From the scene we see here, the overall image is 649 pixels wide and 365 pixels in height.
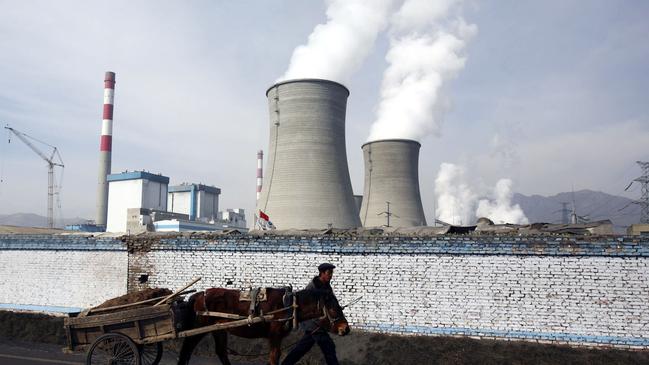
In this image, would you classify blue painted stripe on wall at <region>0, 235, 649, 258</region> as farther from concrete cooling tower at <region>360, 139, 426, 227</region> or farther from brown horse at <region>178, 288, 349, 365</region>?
concrete cooling tower at <region>360, 139, 426, 227</region>

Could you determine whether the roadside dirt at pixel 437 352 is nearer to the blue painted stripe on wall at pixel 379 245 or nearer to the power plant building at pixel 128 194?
the blue painted stripe on wall at pixel 379 245

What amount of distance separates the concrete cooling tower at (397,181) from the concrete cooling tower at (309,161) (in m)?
6.17

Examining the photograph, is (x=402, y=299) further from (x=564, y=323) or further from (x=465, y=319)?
(x=564, y=323)

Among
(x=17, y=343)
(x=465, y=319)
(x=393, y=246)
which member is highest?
(x=393, y=246)

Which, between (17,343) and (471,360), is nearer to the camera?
(471,360)

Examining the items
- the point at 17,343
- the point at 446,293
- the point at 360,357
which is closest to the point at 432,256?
the point at 446,293

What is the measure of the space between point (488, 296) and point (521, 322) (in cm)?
56

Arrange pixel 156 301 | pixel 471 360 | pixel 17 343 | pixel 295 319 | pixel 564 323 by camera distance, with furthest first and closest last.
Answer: pixel 17 343 < pixel 564 323 < pixel 471 360 < pixel 156 301 < pixel 295 319

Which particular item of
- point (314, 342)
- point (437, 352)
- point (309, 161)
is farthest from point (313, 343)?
point (309, 161)

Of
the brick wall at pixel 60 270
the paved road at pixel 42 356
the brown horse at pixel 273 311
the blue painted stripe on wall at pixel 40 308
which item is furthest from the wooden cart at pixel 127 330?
the blue painted stripe on wall at pixel 40 308

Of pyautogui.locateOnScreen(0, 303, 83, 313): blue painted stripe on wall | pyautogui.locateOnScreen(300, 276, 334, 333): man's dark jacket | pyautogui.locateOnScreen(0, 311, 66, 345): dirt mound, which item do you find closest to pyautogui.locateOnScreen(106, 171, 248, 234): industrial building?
pyautogui.locateOnScreen(0, 303, 83, 313): blue painted stripe on wall

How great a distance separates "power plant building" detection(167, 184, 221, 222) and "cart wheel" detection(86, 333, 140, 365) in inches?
1858

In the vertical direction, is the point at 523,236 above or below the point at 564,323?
above

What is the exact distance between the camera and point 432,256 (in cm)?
809
